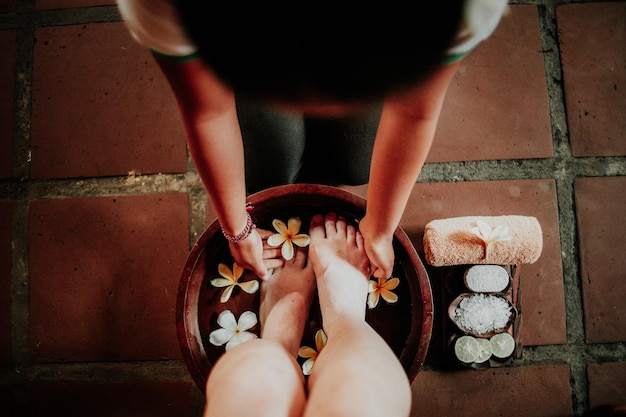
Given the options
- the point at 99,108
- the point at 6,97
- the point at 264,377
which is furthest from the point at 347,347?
the point at 6,97

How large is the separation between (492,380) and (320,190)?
0.64 m

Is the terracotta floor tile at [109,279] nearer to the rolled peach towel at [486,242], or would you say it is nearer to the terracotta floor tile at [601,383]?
the rolled peach towel at [486,242]

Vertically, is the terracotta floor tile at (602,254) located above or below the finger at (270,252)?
below

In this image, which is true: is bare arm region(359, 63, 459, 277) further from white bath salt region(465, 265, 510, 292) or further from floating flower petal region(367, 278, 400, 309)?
white bath salt region(465, 265, 510, 292)

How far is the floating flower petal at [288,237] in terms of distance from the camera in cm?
89

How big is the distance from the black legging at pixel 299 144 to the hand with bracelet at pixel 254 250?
12 cm

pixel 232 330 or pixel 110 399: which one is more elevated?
pixel 232 330

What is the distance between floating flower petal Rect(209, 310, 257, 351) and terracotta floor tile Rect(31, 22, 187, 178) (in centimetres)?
42

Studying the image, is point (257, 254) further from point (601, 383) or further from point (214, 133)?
point (601, 383)

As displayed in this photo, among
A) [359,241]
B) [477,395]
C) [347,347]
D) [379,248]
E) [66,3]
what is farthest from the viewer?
[66,3]

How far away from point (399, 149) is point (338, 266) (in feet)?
1.27

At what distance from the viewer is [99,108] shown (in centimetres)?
109

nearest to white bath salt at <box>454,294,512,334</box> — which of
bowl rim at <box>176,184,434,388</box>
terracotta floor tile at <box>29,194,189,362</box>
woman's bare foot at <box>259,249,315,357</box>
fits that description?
bowl rim at <box>176,184,434,388</box>

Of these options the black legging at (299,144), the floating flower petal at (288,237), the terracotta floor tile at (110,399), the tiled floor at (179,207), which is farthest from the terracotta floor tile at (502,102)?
the terracotta floor tile at (110,399)
